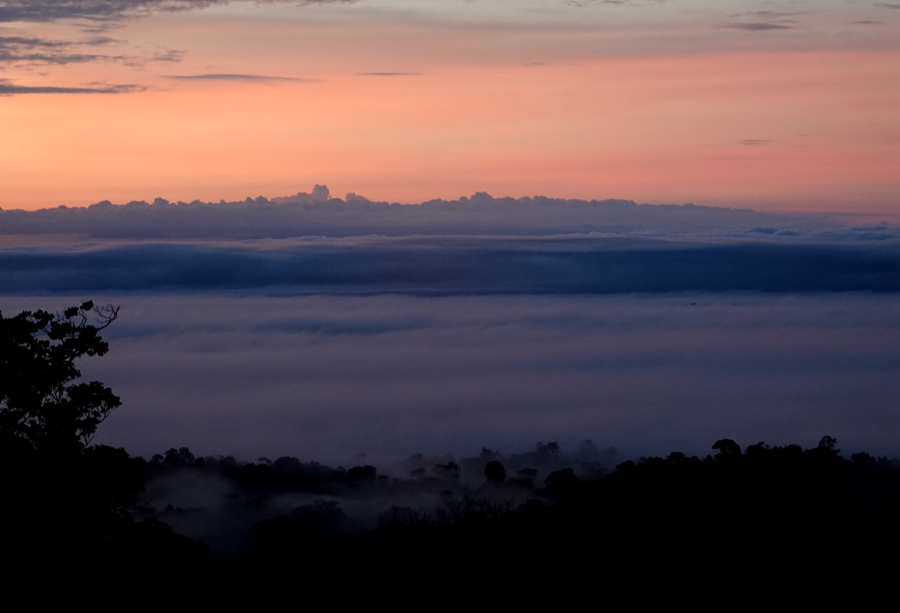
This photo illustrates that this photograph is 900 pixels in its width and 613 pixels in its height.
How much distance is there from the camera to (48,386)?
2380 centimetres

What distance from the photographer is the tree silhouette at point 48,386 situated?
76.7 ft

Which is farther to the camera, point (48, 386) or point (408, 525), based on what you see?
point (408, 525)

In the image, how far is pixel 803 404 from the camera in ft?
586

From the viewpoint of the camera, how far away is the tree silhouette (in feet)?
76.7

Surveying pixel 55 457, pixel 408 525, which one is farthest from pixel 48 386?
pixel 408 525

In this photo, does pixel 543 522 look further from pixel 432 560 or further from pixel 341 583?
pixel 341 583

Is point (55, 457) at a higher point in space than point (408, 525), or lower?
higher

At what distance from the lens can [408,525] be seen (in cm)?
5041

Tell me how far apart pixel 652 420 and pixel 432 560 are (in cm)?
12342

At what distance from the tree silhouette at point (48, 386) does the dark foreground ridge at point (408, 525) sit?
4 centimetres

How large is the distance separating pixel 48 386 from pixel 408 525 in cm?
2923

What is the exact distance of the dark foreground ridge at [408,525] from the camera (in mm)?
23469

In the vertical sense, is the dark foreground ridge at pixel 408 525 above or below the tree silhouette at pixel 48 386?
below

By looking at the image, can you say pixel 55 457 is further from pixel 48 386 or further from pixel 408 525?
pixel 408 525
